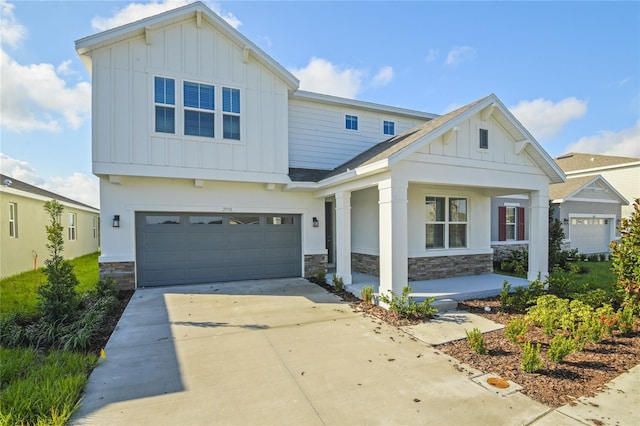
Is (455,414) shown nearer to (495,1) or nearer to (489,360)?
(489,360)

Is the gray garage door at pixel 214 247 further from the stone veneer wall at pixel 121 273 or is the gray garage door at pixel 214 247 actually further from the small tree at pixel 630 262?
the small tree at pixel 630 262

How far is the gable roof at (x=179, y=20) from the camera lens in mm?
7914

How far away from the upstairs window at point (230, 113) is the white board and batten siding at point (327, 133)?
2.05m

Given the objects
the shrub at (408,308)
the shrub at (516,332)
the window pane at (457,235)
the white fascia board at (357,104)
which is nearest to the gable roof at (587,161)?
the white fascia board at (357,104)

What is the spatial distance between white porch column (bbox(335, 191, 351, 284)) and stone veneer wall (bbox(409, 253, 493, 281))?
6.69ft

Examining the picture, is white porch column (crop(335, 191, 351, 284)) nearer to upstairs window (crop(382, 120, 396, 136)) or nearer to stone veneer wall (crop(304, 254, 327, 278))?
stone veneer wall (crop(304, 254, 327, 278))

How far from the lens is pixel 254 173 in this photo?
944 cm

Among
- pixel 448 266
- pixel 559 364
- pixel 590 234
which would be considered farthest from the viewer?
pixel 590 234

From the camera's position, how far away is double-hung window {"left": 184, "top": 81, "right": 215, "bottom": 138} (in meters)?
8.80

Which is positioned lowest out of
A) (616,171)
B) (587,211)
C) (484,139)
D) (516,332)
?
(516,332)

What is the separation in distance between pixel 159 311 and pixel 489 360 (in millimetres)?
6192

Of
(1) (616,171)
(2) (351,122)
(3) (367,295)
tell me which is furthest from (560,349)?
(1) (616,171)

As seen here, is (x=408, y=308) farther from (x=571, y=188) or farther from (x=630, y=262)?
(x=571, y=188)

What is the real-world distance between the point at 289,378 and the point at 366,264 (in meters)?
6.75
